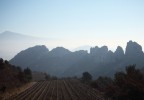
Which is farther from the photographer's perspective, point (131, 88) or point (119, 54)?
point (119, 54)

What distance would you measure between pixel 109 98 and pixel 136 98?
12644mm

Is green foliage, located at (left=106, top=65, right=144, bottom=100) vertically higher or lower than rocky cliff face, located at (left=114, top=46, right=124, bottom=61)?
lower

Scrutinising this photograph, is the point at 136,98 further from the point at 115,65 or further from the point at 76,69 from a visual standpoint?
the point at 76,69

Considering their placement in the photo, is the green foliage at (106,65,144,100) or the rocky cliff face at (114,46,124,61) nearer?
the green foliage at (106,65,144,100)

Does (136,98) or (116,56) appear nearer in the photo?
(136,98)

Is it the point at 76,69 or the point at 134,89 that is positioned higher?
the point at 76,69

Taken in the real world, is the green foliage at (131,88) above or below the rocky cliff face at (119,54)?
below

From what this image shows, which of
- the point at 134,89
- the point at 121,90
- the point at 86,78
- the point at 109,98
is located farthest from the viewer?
the point at 86,78

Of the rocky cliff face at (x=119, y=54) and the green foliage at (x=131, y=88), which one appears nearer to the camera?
the green foliage at (x=131, y=88)

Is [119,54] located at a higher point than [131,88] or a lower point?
higher

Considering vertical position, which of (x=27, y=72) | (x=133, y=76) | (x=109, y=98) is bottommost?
(x=109, y=98)

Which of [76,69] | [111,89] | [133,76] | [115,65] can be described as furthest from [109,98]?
[76,69]

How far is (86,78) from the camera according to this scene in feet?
309

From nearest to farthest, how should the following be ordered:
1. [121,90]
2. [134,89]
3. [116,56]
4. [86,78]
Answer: [134,89], [121,90], [86,78], [116,56]
